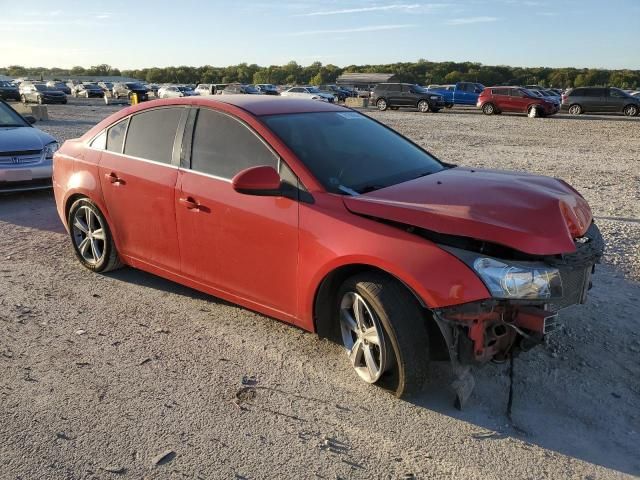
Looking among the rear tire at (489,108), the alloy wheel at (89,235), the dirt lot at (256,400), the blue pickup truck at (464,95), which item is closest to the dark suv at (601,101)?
the rear tire at (489,108)

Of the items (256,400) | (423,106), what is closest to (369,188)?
(256,400)

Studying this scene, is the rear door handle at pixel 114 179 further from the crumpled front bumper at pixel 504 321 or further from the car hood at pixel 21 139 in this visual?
the car hood at pixel 21 139

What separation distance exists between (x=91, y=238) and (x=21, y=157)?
3877mm

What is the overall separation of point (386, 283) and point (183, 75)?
139 m

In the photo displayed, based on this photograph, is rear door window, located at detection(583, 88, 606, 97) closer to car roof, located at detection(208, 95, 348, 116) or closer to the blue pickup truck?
the blue pickup truck

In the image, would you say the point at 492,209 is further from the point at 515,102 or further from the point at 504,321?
the point at 515,102

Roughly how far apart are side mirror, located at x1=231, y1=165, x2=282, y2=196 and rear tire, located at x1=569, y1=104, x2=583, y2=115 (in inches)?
1288

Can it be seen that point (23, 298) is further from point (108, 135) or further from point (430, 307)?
point (430, 307)

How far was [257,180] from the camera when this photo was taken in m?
3.47

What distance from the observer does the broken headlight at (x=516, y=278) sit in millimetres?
2924

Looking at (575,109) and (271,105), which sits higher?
(271,105)

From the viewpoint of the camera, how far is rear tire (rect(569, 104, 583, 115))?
3178 centimetres

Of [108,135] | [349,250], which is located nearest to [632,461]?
[349,250]

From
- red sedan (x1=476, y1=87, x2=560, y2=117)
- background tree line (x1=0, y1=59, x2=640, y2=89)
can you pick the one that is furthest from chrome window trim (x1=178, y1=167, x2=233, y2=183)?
background tree line (x1=0, y1=59, x2=640, y2=89)
